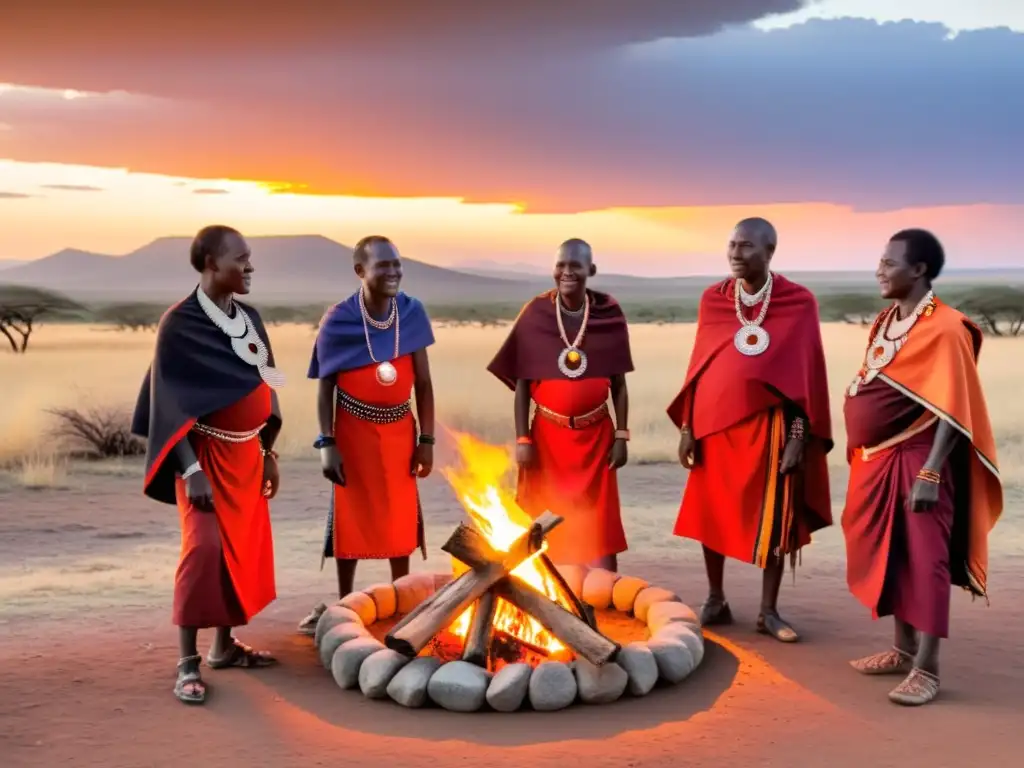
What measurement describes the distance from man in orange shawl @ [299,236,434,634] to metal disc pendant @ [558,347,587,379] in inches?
37.4

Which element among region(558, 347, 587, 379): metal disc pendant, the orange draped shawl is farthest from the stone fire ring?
the orange draped shawl

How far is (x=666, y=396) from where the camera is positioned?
25312mm

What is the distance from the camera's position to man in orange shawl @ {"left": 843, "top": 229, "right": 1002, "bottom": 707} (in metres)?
6.29

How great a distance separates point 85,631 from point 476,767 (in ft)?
12.3

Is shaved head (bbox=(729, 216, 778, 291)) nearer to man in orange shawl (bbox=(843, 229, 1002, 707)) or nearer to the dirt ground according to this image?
man in orange shawl (bbox=(843, 229, 1002, 707))

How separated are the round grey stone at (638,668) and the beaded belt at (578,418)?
6.43 ft

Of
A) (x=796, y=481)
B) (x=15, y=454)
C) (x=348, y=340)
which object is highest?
(x=348, y=340)

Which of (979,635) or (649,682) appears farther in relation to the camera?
(979,635)

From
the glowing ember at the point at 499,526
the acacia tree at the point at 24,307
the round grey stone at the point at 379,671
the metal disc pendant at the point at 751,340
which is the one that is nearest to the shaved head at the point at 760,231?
the metal disc pendant at the point at 751,340

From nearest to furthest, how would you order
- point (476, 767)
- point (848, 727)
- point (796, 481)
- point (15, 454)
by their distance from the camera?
point (476, 767) < point (848, 727) < point (796, 481) < point (15, 454)

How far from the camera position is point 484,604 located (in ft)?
21.8

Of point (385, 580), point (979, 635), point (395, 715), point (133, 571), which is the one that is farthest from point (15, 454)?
point (979, 635)

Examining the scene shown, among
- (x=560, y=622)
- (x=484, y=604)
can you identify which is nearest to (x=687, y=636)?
(x=560, y=622)

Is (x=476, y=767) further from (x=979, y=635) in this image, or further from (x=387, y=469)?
(x=979, y=635)
